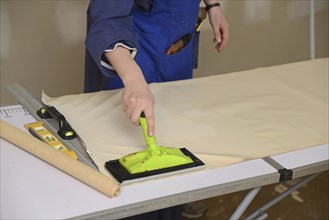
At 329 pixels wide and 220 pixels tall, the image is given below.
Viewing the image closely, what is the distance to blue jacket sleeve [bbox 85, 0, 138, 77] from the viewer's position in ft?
4.17

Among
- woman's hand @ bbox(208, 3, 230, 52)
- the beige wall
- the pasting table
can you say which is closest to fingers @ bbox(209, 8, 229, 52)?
woman's hand @ bbox(208, 3, 230, 52)

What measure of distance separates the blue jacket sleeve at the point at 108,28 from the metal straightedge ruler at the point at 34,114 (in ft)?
0.60

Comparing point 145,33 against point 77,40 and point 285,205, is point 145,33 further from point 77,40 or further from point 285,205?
point 285,205

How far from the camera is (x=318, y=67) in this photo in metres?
1.84

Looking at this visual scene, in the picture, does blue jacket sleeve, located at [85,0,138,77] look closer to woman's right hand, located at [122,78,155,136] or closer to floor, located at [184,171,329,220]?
woman's right hand, located at [122,78,155,136]

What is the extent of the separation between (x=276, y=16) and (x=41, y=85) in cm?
127

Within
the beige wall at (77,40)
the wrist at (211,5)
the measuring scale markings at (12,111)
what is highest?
the wrist at (211,5)

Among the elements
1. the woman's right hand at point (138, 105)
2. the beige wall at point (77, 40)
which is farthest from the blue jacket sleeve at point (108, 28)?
the beige wall at point (77, 40)

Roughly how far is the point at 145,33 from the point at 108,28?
0.96ft

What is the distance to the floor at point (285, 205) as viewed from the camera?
7.17 ft

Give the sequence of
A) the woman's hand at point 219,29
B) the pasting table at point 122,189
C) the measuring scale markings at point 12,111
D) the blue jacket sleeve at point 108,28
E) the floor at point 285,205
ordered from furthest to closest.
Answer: the floor at point 285,205, the woman's hand at point 219,29, the measuring scale markings at point 12,111, the blue jacket sleeve at point 108,28, the pasting table at point 122,189

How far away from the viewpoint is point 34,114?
138 centimetres

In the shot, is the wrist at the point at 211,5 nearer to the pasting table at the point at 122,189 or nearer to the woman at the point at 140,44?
the woman at the point at 140,44

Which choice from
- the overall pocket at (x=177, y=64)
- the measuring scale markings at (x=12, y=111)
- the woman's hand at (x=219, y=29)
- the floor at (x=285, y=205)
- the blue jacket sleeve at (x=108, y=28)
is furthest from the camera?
the floor at (x=285, y=205)
